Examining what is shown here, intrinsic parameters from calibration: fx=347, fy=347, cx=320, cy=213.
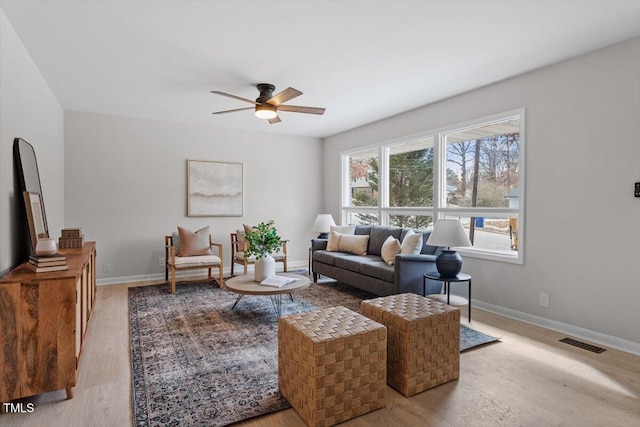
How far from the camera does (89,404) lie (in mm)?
2098

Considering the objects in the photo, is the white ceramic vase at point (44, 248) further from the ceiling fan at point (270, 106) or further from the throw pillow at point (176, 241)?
the throw pillow at point (176, 241)

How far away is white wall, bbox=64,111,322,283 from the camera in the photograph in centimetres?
500

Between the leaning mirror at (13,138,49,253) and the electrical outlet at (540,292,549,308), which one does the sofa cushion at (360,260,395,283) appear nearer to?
the electrical outlet at (540,292,549,308)

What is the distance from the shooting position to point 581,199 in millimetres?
3137

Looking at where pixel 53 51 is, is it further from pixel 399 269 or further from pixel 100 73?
pixel 399 269

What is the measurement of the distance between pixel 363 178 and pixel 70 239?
14.1ft

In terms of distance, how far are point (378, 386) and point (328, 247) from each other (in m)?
3.34

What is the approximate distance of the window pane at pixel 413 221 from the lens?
4.85 m

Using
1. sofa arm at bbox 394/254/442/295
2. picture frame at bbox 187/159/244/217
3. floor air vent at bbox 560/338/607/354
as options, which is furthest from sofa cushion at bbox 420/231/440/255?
picture frame at bbox 187/159/244/217

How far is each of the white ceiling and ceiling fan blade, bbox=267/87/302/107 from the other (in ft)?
0.83

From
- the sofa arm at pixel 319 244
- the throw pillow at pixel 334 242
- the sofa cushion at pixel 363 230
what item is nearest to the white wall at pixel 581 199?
the sofa cushion at pixel 363 230

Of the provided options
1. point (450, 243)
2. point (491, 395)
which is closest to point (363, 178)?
point (450, 243)

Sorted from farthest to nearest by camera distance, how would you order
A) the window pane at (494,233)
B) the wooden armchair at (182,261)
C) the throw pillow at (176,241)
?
the throw pillow at (176,241) → the wooden armchair at (182,261) → the window pane at (494,233)

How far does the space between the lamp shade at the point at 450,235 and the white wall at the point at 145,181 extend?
358 cm
